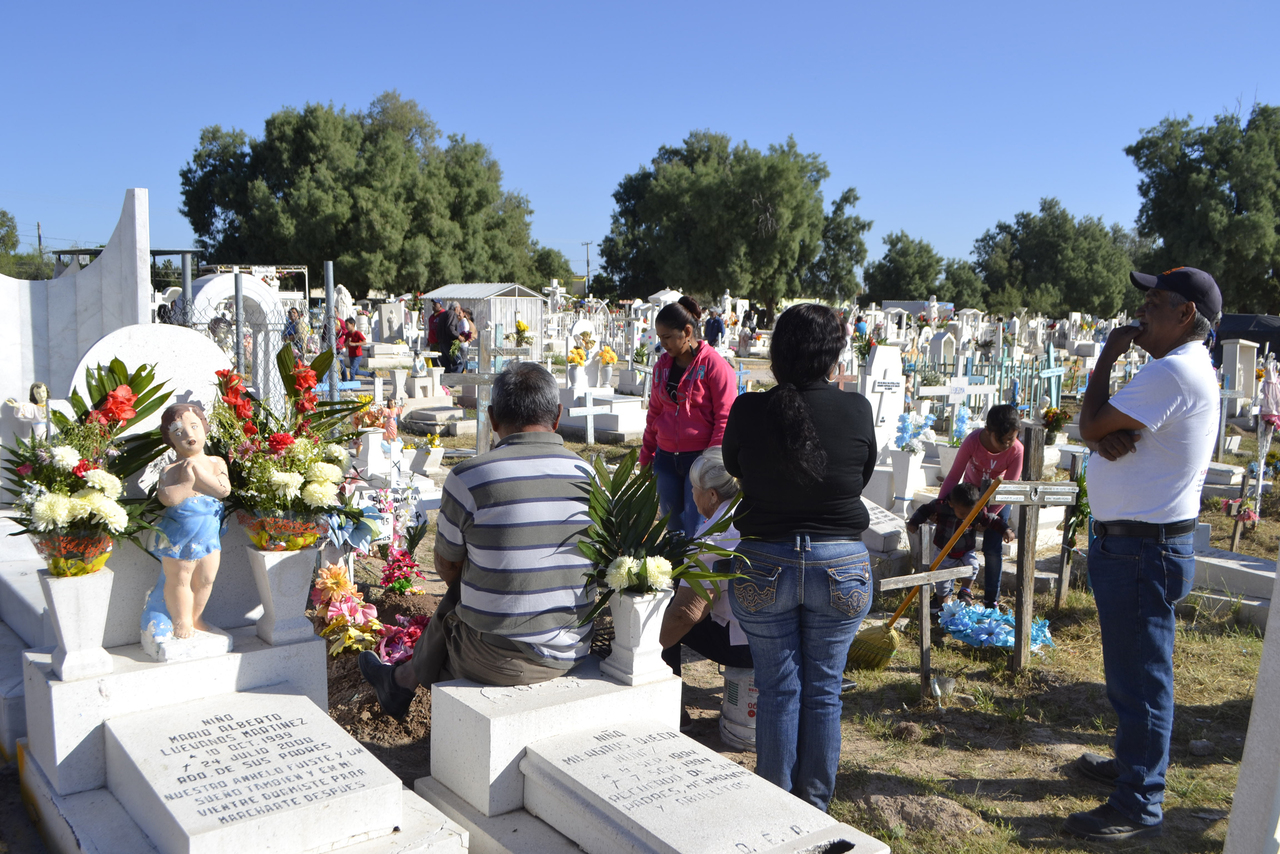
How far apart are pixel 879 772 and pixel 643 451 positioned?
2.23 metres

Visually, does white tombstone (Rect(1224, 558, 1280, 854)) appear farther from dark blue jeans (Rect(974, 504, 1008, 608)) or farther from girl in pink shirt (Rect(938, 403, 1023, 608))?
dark blue jeans (Rect(974, 504, 1008, 608))

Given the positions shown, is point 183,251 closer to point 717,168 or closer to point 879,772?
point 879,772

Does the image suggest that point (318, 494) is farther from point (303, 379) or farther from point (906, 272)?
point (906, 272)

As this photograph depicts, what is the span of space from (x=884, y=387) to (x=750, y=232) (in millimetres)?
36323

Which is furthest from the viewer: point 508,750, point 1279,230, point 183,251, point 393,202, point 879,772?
point 393,202

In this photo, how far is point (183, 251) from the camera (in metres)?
10.1

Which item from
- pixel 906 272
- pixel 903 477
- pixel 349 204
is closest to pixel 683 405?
pixel 903 477

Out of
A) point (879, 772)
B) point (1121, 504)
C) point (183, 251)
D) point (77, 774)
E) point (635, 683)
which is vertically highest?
point (183, 251)

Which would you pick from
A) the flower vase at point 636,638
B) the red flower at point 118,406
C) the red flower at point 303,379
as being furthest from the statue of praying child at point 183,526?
the flower vase at point 636,638

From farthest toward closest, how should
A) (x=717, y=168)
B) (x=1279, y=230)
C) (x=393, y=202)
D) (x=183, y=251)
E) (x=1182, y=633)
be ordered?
(x=717, y=168) < (x=393, y=202) < (x=1279, y=230) < (x=183, y=251) < (x=1182, y=633)

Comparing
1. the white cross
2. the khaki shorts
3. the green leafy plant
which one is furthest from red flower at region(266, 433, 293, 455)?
the white cross

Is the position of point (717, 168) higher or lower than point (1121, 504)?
higher

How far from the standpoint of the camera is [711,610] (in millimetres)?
3654

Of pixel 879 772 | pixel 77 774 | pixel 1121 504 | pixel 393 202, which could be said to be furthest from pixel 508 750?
pixel 393 202
